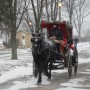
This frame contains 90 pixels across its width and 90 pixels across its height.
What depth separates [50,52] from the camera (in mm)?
14961

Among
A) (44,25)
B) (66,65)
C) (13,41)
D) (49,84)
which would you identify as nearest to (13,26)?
(13,41)

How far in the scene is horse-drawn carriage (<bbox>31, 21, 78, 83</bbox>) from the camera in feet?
44.9

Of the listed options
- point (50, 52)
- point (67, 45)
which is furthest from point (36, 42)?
point (67, 45)

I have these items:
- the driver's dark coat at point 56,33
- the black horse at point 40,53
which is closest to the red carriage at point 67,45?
the driver's dark coat at point 56,33

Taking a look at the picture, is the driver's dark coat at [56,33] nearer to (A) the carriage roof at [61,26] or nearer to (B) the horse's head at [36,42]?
(A) the carriage roof at [61,26]

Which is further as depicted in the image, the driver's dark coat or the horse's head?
the driver's dark coat

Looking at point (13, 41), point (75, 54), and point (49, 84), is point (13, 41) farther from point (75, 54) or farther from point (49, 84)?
point (49, 84)

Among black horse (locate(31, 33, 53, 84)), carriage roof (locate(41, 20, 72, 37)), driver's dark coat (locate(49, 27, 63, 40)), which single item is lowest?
black horse (locate(31, 33, 53, 84))

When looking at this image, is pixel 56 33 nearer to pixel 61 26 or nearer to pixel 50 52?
pixel 61 26

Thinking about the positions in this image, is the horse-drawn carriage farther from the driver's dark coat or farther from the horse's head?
the driver's dark coat

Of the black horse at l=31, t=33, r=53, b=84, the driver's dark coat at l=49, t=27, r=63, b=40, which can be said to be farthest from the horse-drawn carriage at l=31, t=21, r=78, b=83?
the driver's dark coat at l=49, t=27, r=63, b=40

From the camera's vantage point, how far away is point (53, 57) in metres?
15.6

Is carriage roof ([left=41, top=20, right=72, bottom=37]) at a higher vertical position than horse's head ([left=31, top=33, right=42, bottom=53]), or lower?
higher

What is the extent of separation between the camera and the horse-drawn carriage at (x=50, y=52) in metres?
13.7
